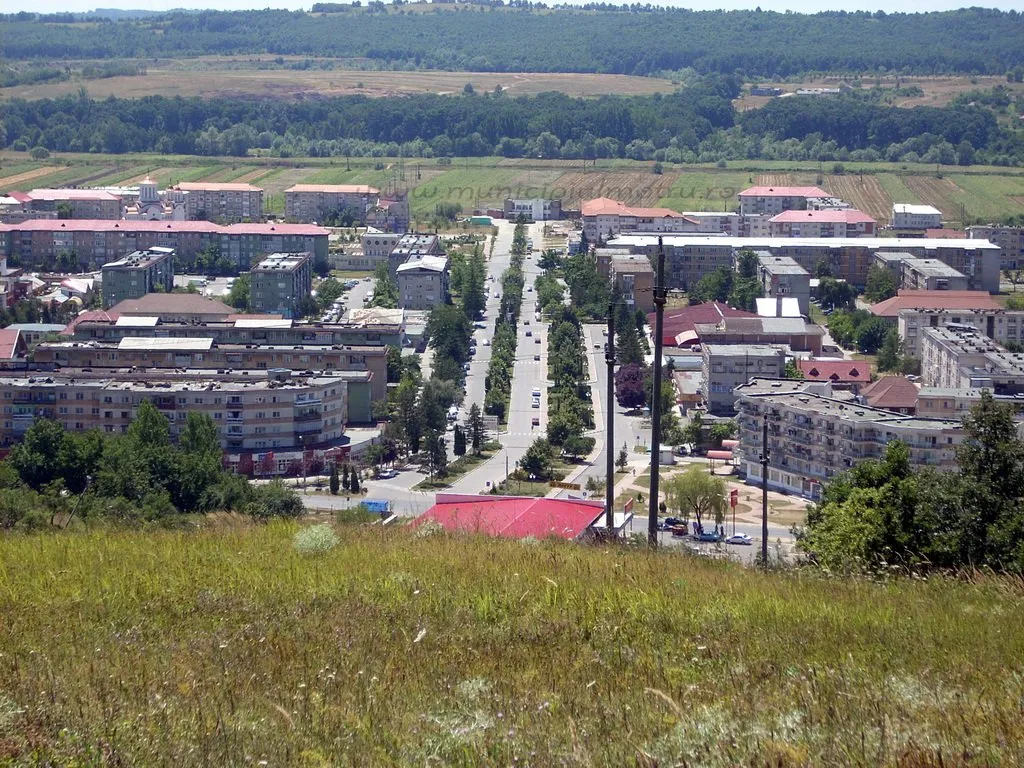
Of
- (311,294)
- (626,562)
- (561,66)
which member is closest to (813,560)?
(626,562)

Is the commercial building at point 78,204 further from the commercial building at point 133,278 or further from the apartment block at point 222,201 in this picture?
the commercial building at point 133,278

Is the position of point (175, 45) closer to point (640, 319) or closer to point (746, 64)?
point (746, 64)

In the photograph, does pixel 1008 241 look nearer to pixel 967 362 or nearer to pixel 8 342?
pixel 967 362

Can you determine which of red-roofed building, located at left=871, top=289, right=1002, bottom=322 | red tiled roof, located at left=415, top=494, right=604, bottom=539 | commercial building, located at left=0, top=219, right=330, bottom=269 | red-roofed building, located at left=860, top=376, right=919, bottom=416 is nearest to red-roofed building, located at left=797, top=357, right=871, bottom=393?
red-roofed building, located at left=860, top=376, right=919, bottom=416

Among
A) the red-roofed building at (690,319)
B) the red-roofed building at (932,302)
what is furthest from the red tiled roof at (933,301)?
the red-roofed building at (690,319)

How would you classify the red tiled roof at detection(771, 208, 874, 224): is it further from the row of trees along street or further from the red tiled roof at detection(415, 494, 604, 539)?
the red tiled roof at detection(415, 494, 604, 539)

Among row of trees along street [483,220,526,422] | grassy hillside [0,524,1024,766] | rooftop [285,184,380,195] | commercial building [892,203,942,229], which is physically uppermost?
grassy hillside [0,524,1024,766]
